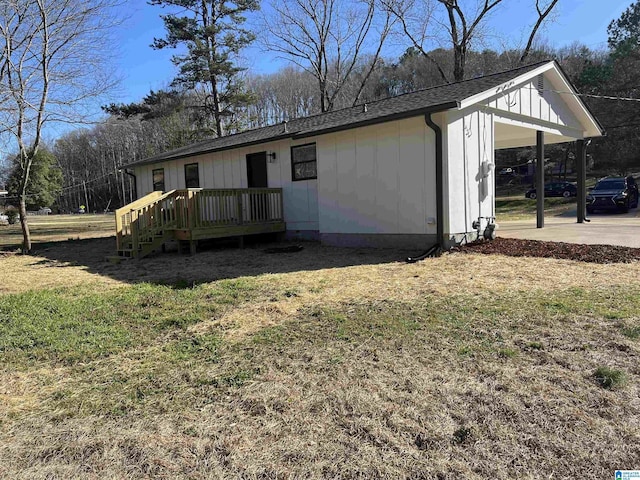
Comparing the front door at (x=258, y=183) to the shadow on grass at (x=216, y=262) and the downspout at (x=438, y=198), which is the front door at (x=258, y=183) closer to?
the shadow on grass at (x=216, y=262)

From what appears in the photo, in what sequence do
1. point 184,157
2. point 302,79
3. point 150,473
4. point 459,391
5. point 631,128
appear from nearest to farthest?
point 150,473 → point 459,391 → point 184,157 → point 631,128 → point 302,79

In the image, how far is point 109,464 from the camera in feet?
7.40

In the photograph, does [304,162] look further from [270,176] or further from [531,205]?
[531,205]

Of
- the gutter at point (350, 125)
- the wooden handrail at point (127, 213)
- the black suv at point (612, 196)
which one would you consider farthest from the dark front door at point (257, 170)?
the black suv at point (612, 196)

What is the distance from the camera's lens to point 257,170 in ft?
40.5

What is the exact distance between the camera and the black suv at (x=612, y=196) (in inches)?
698

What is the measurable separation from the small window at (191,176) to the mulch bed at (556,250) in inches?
364

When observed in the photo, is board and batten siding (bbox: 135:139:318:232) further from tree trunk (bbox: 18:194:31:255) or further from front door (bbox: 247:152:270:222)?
tree trunk (bbox: 18:194:31:255)

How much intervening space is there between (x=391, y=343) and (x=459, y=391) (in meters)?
0.95

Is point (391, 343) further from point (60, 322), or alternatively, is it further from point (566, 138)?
point (566, 138)

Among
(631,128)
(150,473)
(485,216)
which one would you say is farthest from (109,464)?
(631,128)

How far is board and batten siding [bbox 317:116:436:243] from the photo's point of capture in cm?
839

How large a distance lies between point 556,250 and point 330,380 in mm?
6242

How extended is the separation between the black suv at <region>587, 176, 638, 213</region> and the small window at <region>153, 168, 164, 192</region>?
1698 centimetres
